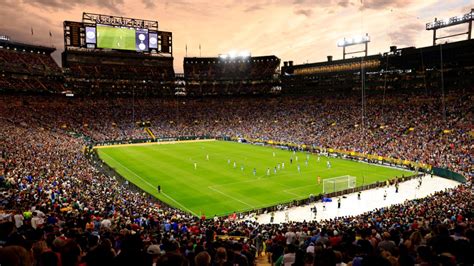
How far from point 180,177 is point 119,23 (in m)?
52.5

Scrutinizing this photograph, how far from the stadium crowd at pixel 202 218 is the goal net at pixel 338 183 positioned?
9.63 meters

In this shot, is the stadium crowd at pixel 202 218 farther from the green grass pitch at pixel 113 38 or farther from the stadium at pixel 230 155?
the green grass pitch at pixel 113 38

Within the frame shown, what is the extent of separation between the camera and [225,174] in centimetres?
4094

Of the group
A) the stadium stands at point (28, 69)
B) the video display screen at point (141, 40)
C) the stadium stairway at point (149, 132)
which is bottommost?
the stadium stairway at point (149, 132)

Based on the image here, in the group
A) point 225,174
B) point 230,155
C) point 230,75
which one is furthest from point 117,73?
point 225,174

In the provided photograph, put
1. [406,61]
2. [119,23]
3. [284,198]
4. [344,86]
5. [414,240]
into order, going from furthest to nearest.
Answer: [344,86] → [119,23] → [406,61] → [284,198] → [414,240]

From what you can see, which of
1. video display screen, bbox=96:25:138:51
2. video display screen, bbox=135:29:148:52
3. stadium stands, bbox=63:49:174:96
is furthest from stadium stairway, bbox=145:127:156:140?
stadium stands, bbox=63:49:174:96

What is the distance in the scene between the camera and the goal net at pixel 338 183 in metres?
34.3

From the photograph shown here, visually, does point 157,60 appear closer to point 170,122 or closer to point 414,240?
point 170,122

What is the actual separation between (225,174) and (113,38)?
168ft

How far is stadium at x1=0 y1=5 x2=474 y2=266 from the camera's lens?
26.2ft

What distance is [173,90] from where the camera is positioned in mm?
102312

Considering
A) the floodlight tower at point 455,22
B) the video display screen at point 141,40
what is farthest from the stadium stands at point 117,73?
the floodlight tower at point 455,22

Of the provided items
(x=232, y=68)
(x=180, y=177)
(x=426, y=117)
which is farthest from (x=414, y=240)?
(x=232, y=68)
